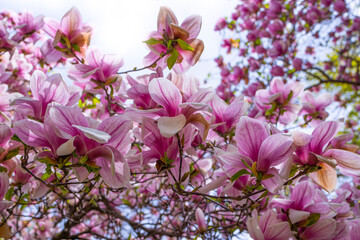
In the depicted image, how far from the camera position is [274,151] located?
2.37 ft

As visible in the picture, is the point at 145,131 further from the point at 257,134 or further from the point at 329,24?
the point at 329,24

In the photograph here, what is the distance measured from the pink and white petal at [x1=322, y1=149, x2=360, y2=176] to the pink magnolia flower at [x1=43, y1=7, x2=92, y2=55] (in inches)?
35.7

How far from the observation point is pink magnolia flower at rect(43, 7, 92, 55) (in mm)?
1087

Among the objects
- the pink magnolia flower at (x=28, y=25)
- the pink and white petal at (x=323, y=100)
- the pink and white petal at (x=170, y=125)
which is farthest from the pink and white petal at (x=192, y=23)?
the pink and white petal at (x=323, y=100)

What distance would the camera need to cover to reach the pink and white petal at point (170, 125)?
2.23 feet

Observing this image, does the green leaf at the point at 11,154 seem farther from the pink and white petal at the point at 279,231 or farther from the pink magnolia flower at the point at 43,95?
the pink and white petal at the point at 279,231

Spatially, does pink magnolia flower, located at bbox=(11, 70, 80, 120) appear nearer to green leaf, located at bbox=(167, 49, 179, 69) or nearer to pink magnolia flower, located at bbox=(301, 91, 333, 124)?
green leaf, located at bbox=(167, 49, 179, 69)

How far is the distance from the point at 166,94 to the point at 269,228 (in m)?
0.46

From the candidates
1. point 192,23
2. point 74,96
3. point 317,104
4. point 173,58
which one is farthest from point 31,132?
point 317,104

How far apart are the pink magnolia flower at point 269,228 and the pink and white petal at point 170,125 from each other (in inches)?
14.2

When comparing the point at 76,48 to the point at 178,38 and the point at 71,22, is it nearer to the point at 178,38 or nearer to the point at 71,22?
the point at 71,22

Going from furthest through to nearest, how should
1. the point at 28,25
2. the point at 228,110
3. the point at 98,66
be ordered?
the point at 28,25
the point at 98,66
the point at 228,110

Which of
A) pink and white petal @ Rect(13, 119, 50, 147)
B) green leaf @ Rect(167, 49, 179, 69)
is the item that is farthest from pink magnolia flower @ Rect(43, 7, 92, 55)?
pink and white petal @ Rect(13, 119, 50, 147)

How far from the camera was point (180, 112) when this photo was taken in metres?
0.77
